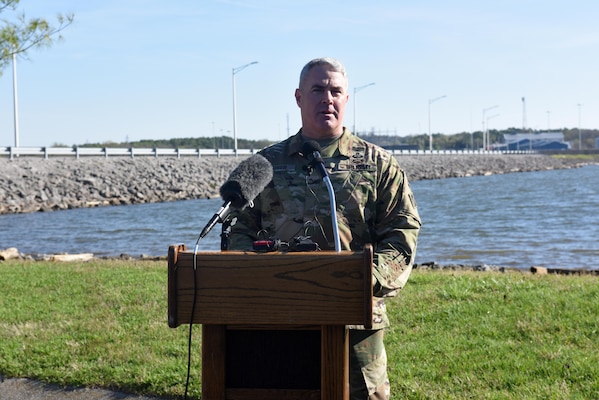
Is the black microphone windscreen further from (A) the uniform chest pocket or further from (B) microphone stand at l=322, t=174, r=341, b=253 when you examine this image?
(A) the uniform chest pocket

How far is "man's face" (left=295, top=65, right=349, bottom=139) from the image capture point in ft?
12.4

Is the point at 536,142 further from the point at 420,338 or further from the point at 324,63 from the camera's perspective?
the point at 324,63

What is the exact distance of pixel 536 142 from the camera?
182750 mm

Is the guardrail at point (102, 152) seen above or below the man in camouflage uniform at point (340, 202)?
above

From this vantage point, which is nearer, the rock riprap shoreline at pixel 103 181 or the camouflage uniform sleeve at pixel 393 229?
the camouflage uniform sleeve at pixel 393 229

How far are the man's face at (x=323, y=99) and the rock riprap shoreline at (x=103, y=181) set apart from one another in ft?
102

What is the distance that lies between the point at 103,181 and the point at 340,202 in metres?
40.7

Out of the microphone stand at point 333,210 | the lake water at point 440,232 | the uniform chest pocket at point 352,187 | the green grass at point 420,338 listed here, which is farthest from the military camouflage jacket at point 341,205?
the lake water at point 440,232

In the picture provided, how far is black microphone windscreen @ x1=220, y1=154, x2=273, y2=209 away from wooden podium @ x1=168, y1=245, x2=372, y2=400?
1.28 ft

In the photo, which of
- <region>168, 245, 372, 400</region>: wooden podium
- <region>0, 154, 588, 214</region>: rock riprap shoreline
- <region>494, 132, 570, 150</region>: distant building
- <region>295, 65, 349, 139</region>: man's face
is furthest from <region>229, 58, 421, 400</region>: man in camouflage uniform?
<region>494, 132, 570, 150</region>: distant building

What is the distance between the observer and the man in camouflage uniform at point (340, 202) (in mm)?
3722

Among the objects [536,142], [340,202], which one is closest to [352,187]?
[340,202]

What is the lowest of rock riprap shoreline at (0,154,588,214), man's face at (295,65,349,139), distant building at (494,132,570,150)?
rock riprap shoreline at (0,154,588,214)

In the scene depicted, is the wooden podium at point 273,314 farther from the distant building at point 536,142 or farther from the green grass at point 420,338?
the distant building at point 536,142
